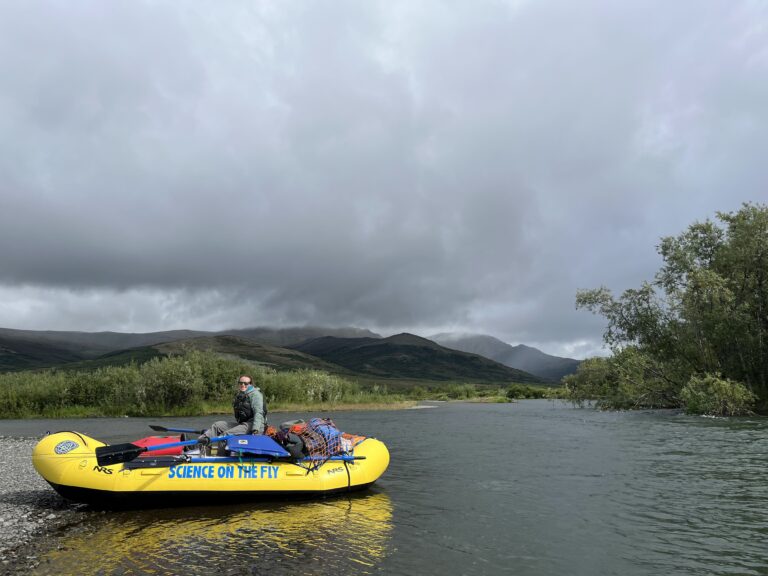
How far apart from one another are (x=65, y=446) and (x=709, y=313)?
1829 inches

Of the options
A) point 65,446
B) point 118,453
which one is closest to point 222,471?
point 118,453

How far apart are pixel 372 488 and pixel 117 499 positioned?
752cm

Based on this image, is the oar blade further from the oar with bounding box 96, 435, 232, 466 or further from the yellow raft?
the yellow raft

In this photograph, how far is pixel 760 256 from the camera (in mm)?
42312

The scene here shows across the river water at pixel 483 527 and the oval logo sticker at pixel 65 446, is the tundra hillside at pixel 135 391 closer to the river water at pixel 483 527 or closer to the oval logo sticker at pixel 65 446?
the river water at pixel 483 527

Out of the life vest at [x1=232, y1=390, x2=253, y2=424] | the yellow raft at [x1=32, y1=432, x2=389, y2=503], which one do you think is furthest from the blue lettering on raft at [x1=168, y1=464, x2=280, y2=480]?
the life vest at [x1=232, y1=390, x2=253, y2=424]

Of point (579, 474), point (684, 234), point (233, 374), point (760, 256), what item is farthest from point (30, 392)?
point (760, 256)

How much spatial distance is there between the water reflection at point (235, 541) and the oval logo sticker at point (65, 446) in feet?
6.80

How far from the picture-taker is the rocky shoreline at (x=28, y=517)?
32.5 ft

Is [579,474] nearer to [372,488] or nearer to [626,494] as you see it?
[626,494]

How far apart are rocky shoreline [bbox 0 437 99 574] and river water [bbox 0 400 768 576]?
472 millimetres

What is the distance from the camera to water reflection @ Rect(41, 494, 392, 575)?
31.7 ft

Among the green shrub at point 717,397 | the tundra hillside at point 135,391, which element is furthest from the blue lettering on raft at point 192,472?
the tundra hillside at point 135,391

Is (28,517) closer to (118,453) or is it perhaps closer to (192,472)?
(118,453)
